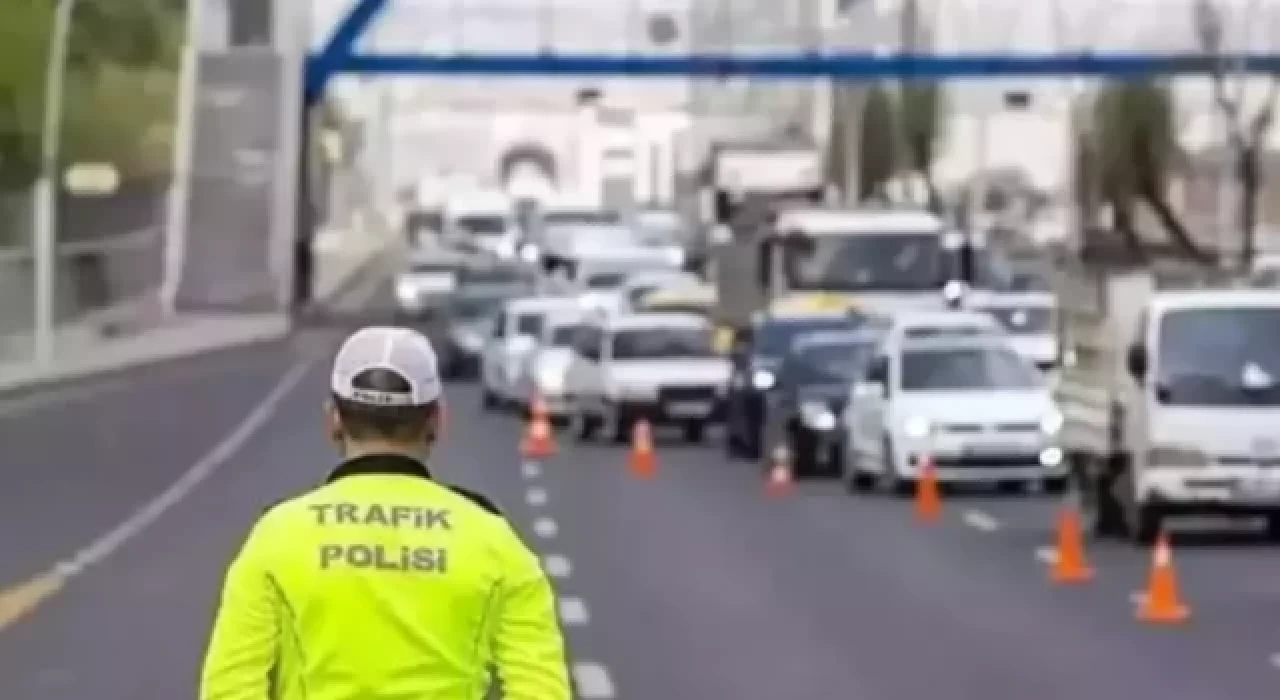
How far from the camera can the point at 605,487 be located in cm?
3928

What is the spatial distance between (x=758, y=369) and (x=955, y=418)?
784cm

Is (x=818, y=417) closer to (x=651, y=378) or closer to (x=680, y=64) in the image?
(x=651, y=378)

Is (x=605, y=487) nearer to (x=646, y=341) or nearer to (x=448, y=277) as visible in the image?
(x=646, y=341)

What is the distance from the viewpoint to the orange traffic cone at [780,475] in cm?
3816

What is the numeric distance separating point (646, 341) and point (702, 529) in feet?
62.3

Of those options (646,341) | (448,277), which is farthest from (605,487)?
(448,277)

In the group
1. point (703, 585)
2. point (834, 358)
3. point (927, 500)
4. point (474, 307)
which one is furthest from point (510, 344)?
point (703, 585)

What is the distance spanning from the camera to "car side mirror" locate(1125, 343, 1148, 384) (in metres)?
29.4

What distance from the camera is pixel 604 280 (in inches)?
3701

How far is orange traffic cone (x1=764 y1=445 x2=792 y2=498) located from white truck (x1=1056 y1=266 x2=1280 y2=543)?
7.45m

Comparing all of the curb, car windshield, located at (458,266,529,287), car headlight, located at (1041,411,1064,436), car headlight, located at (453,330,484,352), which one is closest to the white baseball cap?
car headlight, located at (1041,411,1064,436)

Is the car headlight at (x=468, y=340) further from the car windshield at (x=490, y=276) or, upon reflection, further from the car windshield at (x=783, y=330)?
the car windshield at (x=783, y=330)

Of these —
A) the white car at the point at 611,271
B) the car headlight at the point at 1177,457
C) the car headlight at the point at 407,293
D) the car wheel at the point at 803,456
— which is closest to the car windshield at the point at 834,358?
the car wheel at the point at 803,456

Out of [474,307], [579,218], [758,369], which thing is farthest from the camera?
[579,218]
